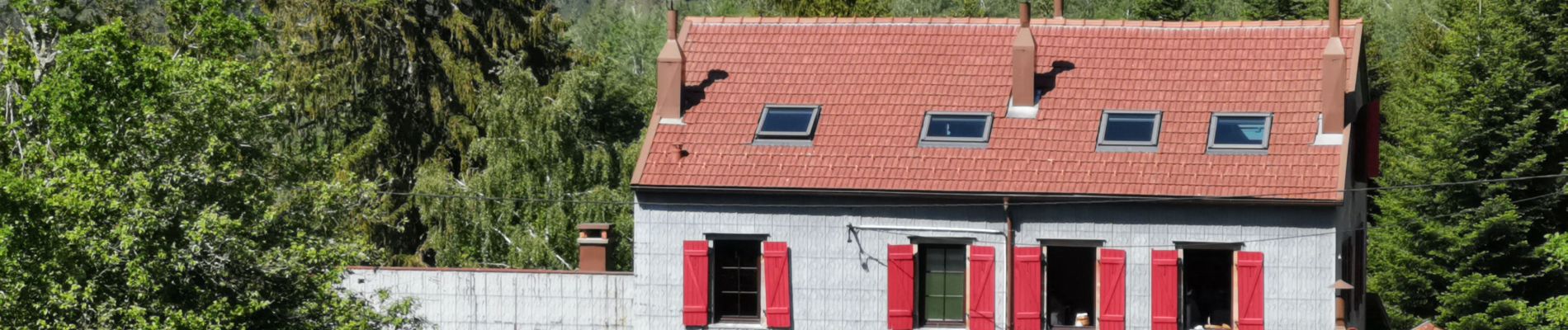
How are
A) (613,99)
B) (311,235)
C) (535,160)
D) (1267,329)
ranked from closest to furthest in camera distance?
(311,235) < (1267,329) < (535,160) < (613,99)

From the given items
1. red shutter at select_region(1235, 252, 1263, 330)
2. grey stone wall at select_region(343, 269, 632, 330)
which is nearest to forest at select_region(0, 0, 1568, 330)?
grey stone wall at select_region(343, 269, 632, 330)

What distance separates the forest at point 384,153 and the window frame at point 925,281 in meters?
7.15

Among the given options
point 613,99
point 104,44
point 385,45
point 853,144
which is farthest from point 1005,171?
point 385,45

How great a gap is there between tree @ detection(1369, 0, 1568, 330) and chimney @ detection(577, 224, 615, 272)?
21130 millimetres

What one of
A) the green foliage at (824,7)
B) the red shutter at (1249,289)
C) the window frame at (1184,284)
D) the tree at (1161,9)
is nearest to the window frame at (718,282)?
the window frame at (1184,284)

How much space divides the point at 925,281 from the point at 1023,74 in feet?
Result: 10.1

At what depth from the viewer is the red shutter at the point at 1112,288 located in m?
28.9

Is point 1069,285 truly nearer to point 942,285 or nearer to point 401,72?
point 942,285

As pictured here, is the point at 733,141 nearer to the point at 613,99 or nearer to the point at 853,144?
the point at 853,144

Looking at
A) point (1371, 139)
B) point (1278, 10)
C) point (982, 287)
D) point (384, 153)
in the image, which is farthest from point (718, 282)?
point (1278, 10)

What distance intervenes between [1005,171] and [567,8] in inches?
4830

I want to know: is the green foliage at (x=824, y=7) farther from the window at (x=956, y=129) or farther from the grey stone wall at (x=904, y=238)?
the grey stone wall at (x=904, y=238)

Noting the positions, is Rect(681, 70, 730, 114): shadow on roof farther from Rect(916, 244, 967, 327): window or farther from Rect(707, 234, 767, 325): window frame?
Rect(916, 244, 967, 327): window

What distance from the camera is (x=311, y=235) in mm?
25062
